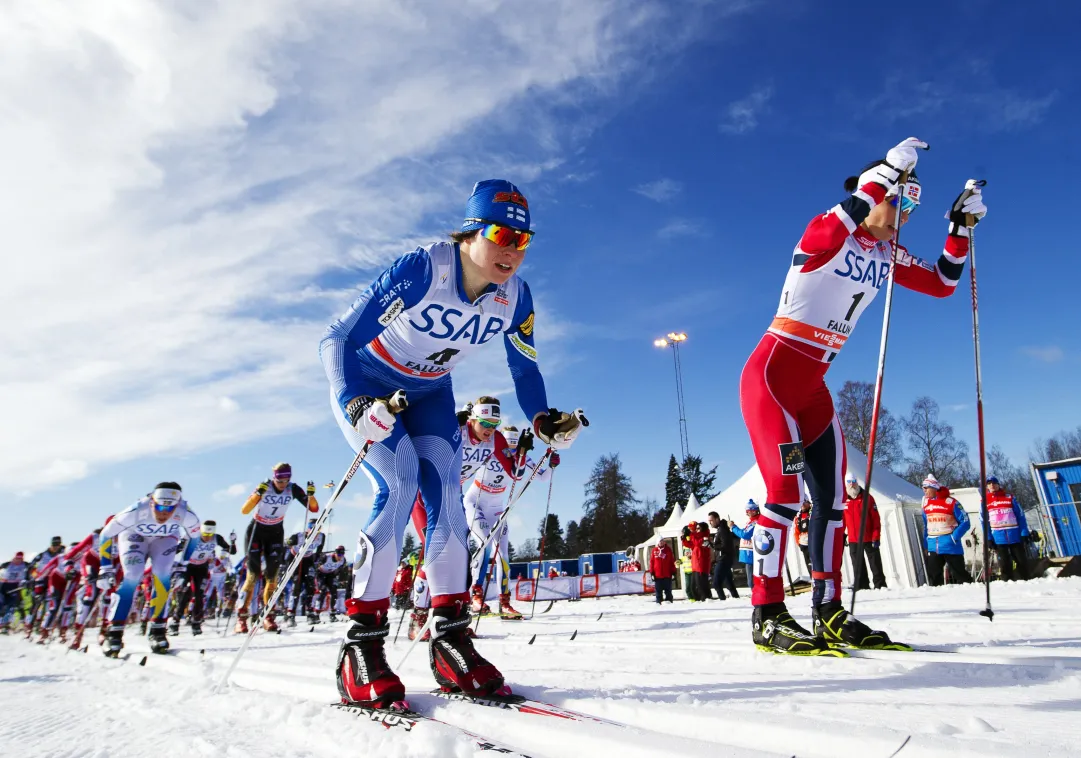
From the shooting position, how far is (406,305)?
2865 millimetres

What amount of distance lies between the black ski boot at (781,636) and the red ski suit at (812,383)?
65 millimetres

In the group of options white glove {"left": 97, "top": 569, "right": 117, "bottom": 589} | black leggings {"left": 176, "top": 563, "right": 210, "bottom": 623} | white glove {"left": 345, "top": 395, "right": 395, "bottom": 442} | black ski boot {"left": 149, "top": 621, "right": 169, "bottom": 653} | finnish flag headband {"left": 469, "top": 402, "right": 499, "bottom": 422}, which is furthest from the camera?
black leggings {"left": 176, "top": 563, "right": 210, "bottom": 623}

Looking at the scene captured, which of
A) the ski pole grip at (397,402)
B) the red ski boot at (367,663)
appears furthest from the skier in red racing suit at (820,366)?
the ski pole grip at (397,402)

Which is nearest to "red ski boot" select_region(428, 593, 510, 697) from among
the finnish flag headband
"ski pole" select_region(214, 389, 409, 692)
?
"ski pole" select_region(214, 389, 409, 692)

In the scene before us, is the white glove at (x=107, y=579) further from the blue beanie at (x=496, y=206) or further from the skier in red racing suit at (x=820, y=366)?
the skier in red racing suit at (x=820, y=366)

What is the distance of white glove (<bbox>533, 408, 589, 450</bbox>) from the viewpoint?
297cm

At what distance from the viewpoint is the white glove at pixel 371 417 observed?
2449 millimetres

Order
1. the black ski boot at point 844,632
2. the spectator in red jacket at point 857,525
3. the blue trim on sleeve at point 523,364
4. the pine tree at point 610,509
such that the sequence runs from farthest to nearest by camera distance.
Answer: the pine tree at point 610,509
the spectator in red jacket at point 857,525
the blue trim on sleeve at point 523,364
the black ski boot at point 844,632

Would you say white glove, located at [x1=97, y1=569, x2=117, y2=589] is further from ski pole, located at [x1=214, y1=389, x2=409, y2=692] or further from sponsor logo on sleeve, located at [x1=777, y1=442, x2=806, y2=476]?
sponsor logo on sleeve, located at [x1=777, y1=442, x2=806, y2=476]

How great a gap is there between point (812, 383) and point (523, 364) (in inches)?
66.9

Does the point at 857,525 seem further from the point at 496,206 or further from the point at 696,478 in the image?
the point at 696,478

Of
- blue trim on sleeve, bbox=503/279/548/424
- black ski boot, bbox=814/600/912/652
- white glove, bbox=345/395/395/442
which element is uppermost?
blue trim on sleeve, bbox=503/279/548/424

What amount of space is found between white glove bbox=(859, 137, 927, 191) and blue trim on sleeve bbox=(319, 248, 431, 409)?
2.47 metres

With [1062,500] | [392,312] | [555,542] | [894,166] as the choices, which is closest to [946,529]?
[1062,500]
